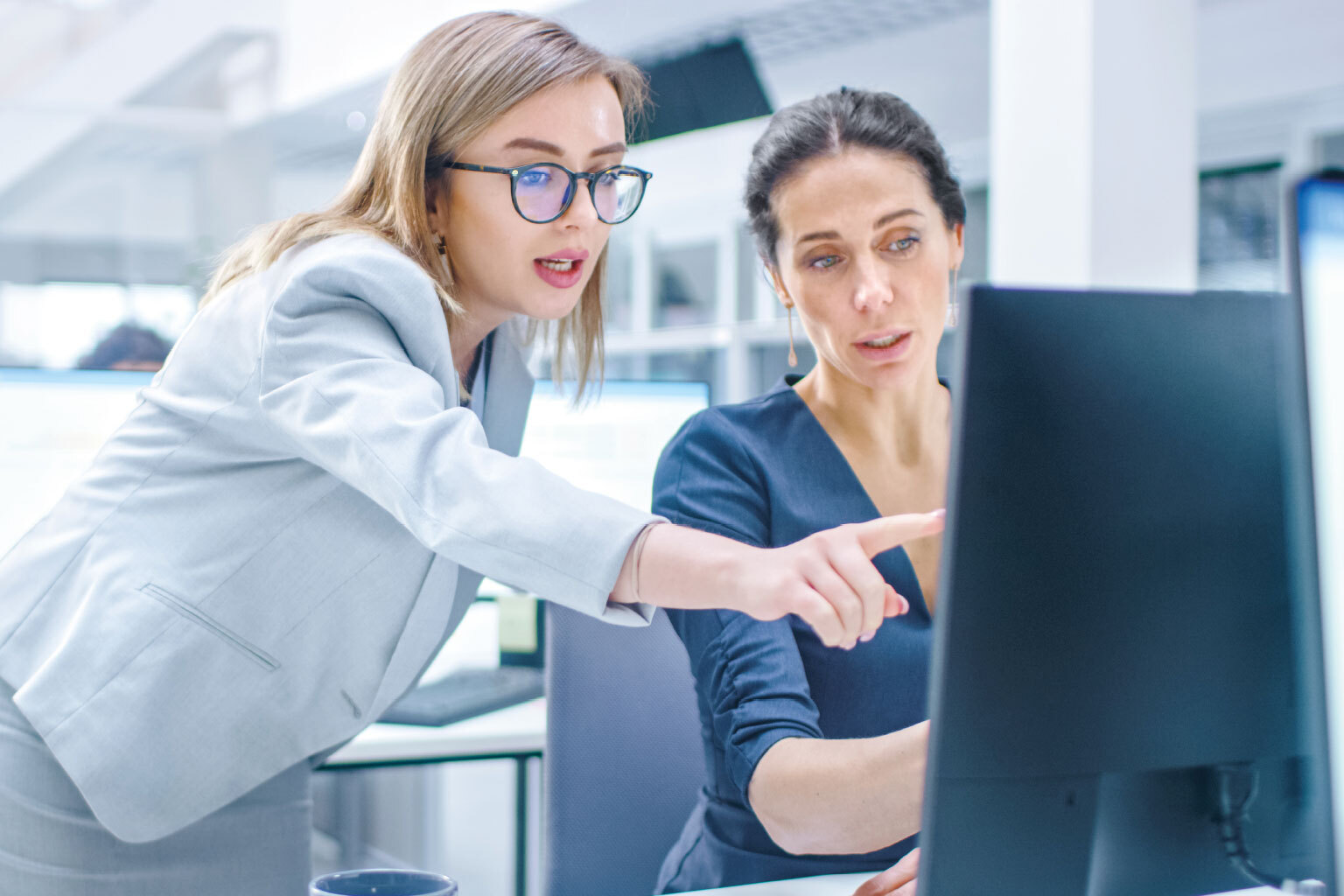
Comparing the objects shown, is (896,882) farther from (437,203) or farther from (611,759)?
(437,203)

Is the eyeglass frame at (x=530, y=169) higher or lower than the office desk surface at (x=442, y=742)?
higher

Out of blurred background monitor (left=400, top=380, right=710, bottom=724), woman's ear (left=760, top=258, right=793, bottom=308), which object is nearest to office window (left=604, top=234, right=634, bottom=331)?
blurred background monitor (left=400, top=380, right=710, bottom=724)

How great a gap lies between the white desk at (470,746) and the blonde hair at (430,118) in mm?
729

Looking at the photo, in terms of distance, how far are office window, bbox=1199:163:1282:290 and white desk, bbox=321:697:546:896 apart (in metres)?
3.03

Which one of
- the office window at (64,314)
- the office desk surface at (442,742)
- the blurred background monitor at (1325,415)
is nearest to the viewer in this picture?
the blurred background monitor at (1325,415)

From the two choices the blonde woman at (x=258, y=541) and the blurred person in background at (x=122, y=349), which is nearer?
the blonde woman at (x=258, y=541)

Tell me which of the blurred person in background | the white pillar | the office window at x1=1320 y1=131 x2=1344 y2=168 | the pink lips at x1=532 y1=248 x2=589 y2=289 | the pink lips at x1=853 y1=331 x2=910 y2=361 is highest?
the office window at x1=1320 y1=131 x2=1344 y2=168

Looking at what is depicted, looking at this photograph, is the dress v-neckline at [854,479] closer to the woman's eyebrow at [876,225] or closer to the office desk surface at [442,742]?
the woman's eyebrow at [876,225]

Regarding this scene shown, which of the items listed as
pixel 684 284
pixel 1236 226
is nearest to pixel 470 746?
pixel 1236 226

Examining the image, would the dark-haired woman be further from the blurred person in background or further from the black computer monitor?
the blurred person in background

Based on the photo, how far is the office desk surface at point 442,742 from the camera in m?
1.58

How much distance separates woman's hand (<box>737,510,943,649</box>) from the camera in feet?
1.70

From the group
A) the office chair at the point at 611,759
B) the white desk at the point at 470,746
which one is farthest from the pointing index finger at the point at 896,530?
the white desk at the point at 470,746

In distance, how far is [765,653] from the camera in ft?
3.04
